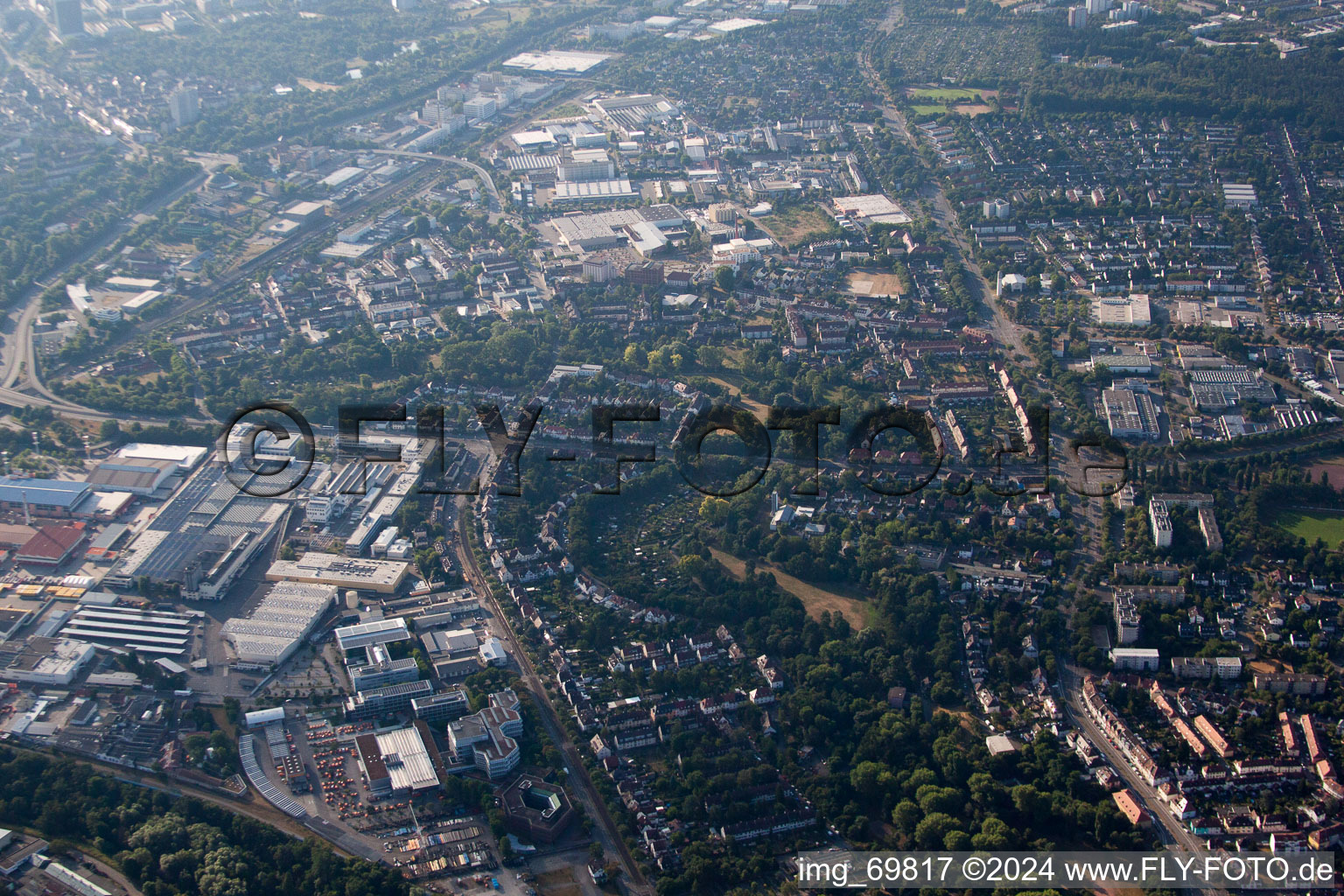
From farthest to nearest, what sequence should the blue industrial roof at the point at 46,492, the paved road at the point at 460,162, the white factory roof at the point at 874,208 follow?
the paved road at the point at 460,162
the white factory roof at the point at 874,208
the blue industrial roof at the point at 46,492

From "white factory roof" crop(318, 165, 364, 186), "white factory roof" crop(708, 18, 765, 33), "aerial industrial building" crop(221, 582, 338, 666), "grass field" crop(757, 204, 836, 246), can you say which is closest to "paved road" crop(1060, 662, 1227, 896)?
"aerial industrial building" crop(221, 582, 338, 666)

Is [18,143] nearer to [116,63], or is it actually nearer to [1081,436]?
[116,63]

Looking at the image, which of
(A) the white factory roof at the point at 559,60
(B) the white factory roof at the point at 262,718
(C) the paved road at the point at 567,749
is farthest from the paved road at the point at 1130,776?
(A) the white factory roof at the point at 559,60

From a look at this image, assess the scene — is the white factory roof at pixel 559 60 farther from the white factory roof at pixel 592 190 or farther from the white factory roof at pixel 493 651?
the white factory roof at pixel 493 651

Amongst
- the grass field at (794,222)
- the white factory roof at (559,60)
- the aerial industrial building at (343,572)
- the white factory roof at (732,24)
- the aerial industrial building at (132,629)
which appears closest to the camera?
the aerial industrial building at (132,629)

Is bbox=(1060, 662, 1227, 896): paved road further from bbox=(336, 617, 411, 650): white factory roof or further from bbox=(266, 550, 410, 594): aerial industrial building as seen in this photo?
bbox=(266, 550, 410, 594): aerial industrial building

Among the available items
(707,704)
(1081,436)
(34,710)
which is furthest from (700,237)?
(34,710)
